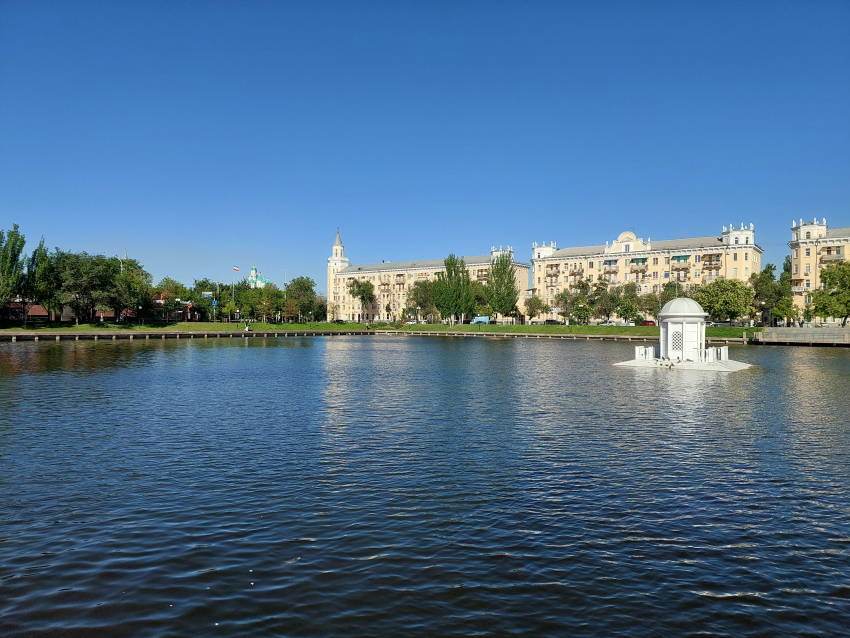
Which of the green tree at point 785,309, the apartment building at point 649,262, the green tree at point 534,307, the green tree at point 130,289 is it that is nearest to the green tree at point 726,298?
the green tree at point 785,309

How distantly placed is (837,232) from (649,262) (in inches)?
1470

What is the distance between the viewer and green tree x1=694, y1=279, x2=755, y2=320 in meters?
105

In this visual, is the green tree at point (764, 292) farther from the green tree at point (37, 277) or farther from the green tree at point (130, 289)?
the green tree at point (37, 277)

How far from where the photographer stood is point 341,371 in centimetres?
4938

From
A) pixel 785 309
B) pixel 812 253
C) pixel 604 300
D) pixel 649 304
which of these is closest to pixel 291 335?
pixel 604 300

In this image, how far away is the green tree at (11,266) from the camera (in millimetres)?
101625

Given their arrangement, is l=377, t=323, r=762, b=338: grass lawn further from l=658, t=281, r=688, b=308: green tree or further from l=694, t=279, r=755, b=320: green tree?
l=658, t=281, r=688, b=308: green tree

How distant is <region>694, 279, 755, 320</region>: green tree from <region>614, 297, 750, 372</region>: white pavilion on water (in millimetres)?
57206

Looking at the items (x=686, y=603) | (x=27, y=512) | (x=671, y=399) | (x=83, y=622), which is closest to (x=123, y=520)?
(x=27, y=512)

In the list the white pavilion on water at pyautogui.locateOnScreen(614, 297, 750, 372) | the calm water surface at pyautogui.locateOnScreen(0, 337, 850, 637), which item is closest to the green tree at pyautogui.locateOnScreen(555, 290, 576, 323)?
the white pavilion on water at pyautogui.locateOnScreen(614, 297, 750, 372)

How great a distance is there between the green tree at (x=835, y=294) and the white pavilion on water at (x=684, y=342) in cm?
5772

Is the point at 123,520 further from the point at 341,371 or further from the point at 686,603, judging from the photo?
the point at 341,371

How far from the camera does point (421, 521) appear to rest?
13.1 meters

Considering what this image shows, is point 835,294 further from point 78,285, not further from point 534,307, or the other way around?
point 78,285
